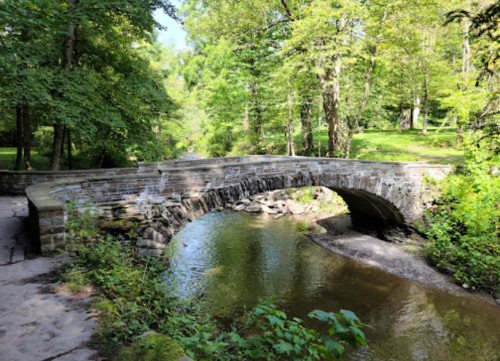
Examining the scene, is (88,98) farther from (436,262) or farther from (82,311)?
(436,262)

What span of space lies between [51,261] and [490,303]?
1012 centimetres

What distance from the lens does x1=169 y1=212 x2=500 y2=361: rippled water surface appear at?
20.3 ft

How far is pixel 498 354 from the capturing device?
19.2 ft

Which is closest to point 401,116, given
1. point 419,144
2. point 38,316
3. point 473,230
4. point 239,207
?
point 419,144

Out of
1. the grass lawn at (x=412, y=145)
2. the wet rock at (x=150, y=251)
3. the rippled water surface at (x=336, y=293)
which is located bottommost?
the rippled water surface at (x=336, y=293)

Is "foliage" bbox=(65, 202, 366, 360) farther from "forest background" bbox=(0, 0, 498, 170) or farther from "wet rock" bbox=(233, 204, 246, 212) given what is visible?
"wet rock" bbox=(233, 204, 246, 212)

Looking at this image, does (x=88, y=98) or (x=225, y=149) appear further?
(x=225, y=149)

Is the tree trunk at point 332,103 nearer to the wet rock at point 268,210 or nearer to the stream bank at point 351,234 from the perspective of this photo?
the stream bank at point 351,234

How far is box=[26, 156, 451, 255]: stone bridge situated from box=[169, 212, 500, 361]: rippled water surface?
1.67 m

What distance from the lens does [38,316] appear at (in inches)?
106

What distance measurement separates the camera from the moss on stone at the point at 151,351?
217 cm

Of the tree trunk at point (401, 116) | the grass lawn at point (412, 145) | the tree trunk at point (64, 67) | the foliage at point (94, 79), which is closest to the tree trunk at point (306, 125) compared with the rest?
the grass lawn at point (412, 145)

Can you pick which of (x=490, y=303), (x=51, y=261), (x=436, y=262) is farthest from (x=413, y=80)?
(x=51, y=261)

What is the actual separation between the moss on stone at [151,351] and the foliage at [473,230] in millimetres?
9180
